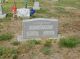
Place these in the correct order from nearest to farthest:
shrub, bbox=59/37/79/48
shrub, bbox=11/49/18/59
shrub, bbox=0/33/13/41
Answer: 1. shrub, bbox=11/49/18/59
2. shrub, bbox=59/37/79/48
3. shrub, bbox=0/33/13/41

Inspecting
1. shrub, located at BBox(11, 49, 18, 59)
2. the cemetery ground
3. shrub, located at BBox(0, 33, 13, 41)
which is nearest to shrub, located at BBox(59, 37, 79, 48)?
the cemetery ground

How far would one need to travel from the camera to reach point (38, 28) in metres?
10.1

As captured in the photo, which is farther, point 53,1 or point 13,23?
point 53,1

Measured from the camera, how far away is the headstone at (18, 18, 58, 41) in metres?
10.0

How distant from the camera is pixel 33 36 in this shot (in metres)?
10.1

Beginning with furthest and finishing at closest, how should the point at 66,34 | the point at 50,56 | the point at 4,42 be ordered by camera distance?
1. the point at 66,34
2. the point at 4,42
3. the point at 50,56

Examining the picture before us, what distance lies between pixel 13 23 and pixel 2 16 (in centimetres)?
Result: 142

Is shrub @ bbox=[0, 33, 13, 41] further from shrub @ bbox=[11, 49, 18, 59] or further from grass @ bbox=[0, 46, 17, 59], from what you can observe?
shrub @ bbox=[11, 49, 18, 59]

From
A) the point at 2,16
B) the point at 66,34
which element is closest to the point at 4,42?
the point at 66,34

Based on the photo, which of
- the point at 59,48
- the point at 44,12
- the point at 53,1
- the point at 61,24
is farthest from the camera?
the point at 53,1

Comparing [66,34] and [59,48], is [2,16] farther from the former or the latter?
[59,48]

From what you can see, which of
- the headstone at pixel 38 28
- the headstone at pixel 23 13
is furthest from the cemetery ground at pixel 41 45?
the headstone at pixel 23 13

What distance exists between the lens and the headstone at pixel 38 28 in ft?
32.9

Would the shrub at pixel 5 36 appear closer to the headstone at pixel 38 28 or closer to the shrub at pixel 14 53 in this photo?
the headstone at pixel 38 28
